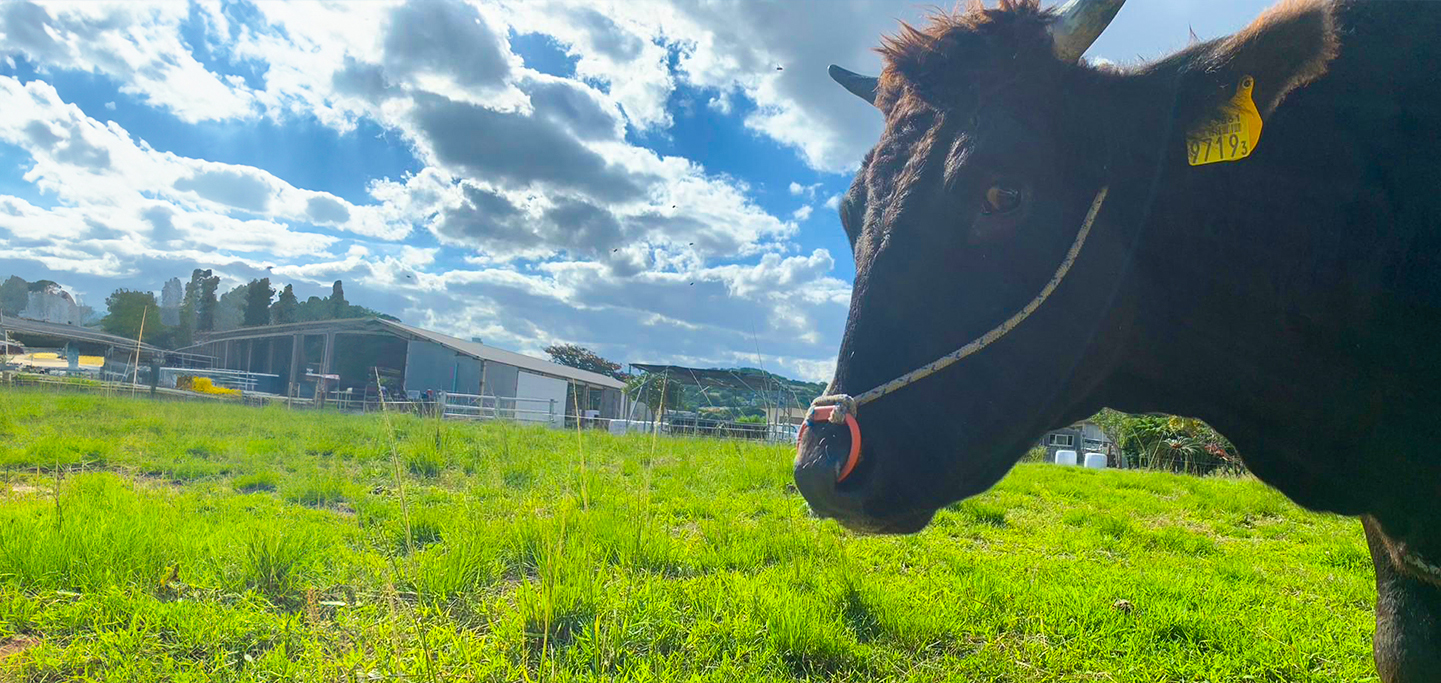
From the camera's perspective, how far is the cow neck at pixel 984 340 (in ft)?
6.38

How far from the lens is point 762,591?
142 inches

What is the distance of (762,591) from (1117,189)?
2.41 m

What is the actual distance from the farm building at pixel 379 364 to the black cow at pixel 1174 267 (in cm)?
3079

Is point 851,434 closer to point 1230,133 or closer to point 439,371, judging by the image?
point 1230,133

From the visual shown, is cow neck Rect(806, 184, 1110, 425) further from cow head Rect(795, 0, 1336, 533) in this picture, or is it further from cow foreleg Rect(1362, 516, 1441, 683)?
cow foreleg Rect(1362, 516, 1441, 683)

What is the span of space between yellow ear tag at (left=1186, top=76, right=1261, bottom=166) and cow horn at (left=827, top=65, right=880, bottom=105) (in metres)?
1.26

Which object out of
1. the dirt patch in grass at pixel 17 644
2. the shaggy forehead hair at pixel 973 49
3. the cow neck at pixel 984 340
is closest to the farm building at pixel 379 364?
the dirt patch in grass at pixel 17 644

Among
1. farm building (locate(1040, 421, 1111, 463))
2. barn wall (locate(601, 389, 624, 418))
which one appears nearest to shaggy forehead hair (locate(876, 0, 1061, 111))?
farm building (locate(1040, 421, 1111, 463))

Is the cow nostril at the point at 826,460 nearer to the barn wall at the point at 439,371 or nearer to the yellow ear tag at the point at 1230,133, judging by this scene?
the yellow ear tag at the point at 1230,133

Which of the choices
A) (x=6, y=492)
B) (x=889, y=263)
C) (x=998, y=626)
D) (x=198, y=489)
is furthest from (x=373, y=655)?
(x=6, y=492)

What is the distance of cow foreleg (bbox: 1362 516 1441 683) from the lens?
84.8 inches

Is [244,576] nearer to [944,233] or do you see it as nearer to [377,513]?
[377,513]

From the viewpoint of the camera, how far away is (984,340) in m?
2.00

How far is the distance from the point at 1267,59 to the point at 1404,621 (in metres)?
1.74
